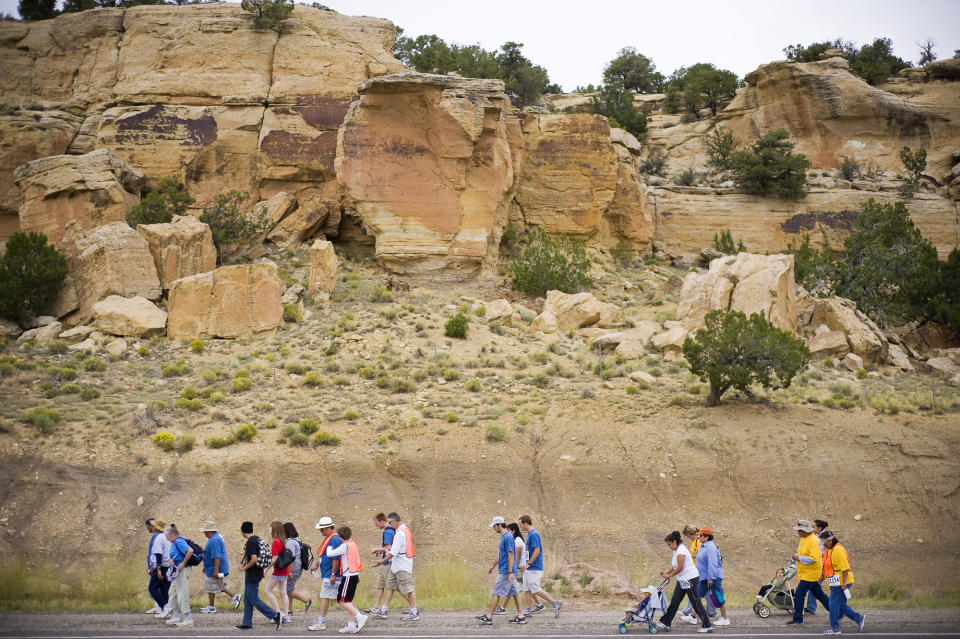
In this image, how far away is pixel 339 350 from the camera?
28719mm

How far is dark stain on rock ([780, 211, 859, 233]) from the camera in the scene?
42.8 m

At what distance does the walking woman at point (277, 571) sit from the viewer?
1266 cm

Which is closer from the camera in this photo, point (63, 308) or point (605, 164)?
point (63, 308)

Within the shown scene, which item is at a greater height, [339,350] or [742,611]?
[339,350]

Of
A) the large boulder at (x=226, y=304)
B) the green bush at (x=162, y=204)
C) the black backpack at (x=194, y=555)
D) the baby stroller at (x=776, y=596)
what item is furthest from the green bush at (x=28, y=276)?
the baby stroller at (x=776, y=596)

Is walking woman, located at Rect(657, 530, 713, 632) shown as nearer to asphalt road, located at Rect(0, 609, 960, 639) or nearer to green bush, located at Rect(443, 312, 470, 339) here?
asphalt road, located at Rect(0, 609, 960, 639)

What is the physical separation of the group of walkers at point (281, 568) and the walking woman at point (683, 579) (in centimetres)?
407

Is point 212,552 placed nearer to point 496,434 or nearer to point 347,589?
point 347,589

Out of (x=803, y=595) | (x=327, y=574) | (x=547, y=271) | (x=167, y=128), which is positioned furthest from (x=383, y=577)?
(x=167, y=128)

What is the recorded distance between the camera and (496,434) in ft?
75.8

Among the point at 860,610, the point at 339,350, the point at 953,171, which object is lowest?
the point at 860,610

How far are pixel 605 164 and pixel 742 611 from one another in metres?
29.8

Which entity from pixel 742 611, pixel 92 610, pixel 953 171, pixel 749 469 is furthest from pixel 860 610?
pixel 953 171

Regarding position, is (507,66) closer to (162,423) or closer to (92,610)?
(162,423)
